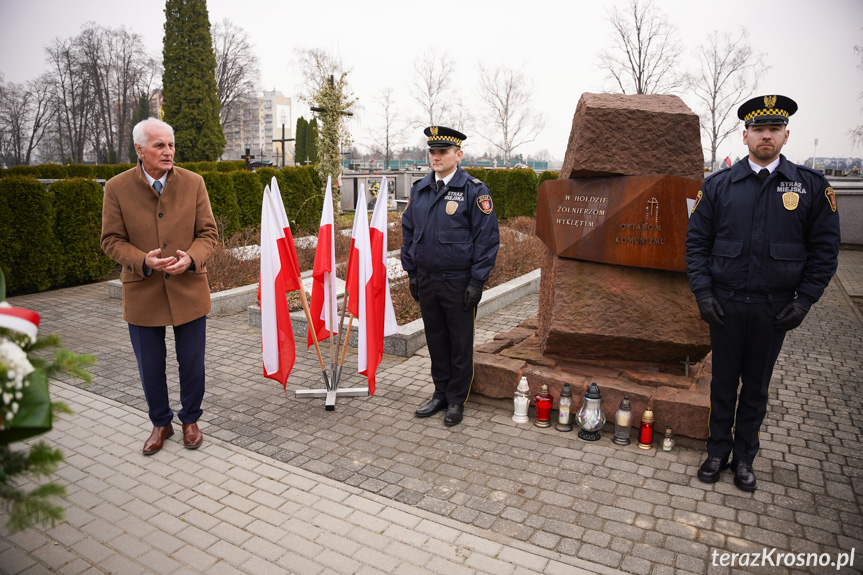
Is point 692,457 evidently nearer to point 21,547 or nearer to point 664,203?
point 664,203

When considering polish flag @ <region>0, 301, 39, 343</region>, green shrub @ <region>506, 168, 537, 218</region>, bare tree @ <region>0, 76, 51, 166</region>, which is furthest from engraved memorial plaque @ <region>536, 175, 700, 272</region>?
bare tree @ <region>0, 76, 51, 166</region>

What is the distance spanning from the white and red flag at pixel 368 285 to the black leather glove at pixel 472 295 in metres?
0.75

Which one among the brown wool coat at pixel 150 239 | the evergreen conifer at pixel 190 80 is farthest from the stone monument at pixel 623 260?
the evergreen conifer at pixel 190 80

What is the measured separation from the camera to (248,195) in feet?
43.0

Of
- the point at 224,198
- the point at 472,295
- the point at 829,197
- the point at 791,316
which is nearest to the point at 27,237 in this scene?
the point at 224,198

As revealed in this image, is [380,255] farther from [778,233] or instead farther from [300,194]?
[300,194]

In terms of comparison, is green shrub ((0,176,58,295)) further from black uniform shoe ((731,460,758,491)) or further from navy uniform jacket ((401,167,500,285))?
black uniform shoe ((731,460,758,491))

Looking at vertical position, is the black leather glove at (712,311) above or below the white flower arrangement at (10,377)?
below

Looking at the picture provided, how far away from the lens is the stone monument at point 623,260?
4520 millimetres

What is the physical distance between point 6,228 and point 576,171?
Result: 8.29m

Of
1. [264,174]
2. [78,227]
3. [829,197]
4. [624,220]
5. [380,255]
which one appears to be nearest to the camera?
[829,197]

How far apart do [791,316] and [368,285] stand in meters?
2.83

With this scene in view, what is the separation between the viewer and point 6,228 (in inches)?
345

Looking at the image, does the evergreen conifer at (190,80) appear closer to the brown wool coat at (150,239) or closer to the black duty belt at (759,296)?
the brown wool coat at (150,239)
